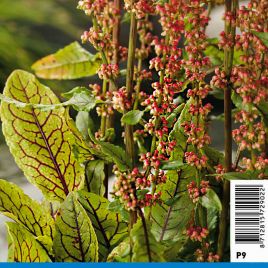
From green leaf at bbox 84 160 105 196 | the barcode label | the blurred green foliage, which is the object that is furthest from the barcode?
the blurred green foliage

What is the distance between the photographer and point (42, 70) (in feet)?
1.77

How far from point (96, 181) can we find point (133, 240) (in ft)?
0.33

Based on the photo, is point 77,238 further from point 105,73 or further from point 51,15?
point 51,15

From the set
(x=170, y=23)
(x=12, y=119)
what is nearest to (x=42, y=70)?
(x=12, y=119)

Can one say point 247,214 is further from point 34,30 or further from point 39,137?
point 34,30

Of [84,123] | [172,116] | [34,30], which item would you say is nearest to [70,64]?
[84,123]

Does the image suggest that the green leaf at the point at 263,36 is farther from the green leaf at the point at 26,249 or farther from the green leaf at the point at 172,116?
the green leaf at the point at 26,249

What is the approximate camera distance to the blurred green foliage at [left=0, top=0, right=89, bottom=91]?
2.59 ft

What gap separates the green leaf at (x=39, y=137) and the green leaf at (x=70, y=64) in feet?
0.20

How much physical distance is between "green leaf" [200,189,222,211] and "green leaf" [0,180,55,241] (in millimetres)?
113

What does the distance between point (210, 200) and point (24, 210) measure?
14 centimetres

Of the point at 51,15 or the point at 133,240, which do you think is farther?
the point at 51,15

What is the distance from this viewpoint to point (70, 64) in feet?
1.70

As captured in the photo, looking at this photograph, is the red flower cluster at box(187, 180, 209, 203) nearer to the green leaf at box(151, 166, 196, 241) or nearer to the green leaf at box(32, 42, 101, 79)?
the green leaf at box(151, 166, 196, 241)
